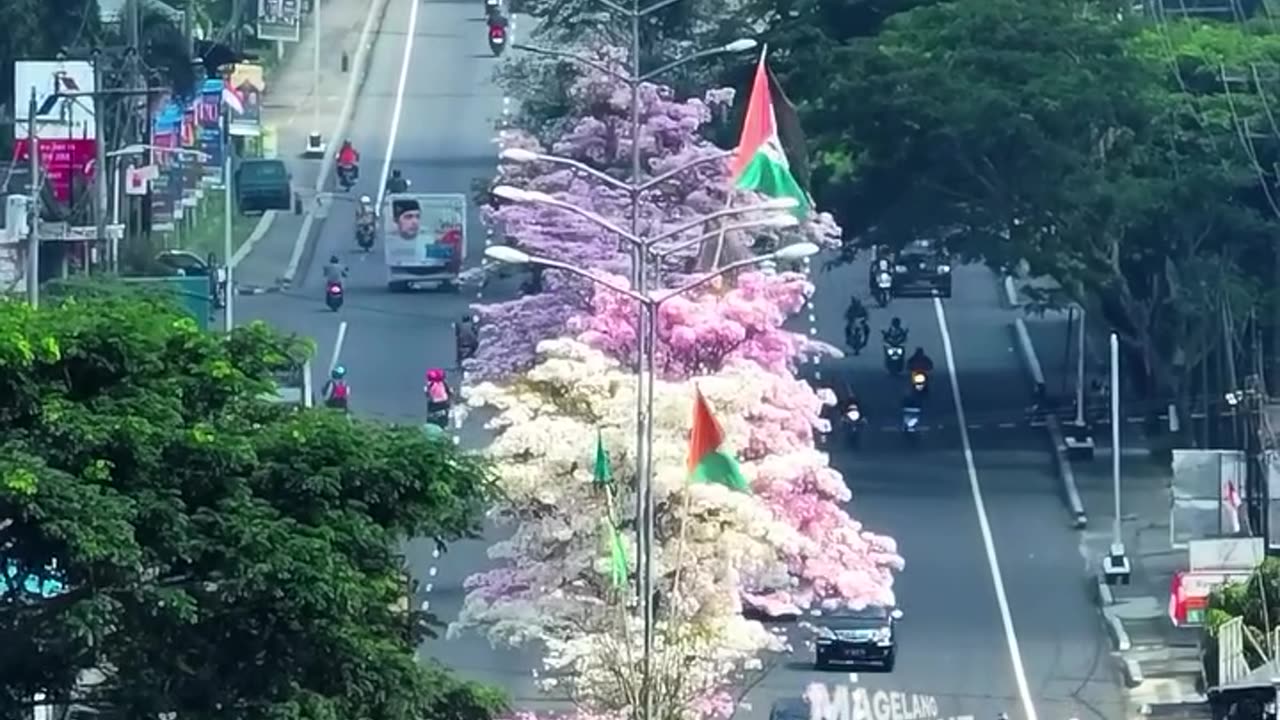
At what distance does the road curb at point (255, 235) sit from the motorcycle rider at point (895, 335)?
15.5m

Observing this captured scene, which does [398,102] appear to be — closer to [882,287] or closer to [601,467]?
[882,287]

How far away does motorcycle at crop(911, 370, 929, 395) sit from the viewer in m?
73.4

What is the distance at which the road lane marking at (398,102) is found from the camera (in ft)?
310

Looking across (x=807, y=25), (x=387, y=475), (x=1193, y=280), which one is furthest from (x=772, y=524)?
(x=807, y=25)

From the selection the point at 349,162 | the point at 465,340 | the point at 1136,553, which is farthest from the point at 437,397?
the point at 349,162

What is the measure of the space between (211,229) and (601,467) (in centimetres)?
4602

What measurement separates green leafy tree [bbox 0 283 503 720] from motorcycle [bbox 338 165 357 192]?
62697mm

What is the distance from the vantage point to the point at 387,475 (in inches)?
1227

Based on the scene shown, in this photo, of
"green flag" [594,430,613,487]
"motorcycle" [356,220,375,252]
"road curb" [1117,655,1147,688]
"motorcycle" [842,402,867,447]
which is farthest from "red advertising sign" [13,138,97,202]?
"motorcycle" [356,220,375,252]

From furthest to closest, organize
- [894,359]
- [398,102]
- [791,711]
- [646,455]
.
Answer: [398,102]
[894,359]
[791,711]
[646,455]

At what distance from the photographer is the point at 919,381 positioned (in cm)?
7356

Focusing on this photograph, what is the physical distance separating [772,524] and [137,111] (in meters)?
31.0

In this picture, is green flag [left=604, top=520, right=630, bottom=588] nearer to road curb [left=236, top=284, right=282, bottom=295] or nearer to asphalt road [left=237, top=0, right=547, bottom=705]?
asphalt road [left=237, top=0, right=547, bottom=705]

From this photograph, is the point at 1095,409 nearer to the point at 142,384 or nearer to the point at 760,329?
the point at 760,329
